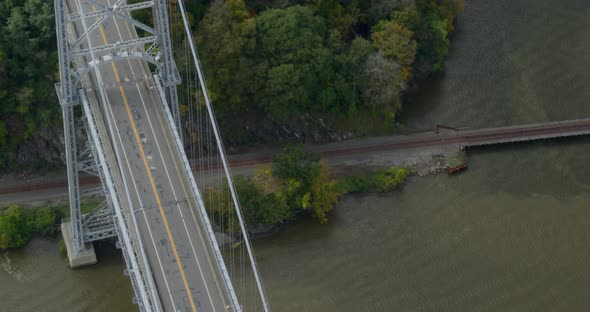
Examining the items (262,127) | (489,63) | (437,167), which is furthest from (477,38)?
(262,127)

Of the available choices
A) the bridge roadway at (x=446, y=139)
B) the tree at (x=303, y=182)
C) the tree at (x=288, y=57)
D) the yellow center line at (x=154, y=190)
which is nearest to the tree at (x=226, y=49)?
the tree at (x=288, y=57)

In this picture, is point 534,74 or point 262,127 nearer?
point 262,127

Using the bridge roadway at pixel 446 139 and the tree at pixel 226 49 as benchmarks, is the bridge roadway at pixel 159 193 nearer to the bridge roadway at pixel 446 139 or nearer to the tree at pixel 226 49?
the tree at pixel 226 49

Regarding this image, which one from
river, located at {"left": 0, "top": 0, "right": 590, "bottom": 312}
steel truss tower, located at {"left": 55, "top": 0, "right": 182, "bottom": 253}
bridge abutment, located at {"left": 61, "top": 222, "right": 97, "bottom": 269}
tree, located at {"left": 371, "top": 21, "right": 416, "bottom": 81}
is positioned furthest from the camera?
tree, located at {"left": 371, "top": 21, "right": 416, "bottom": 81}

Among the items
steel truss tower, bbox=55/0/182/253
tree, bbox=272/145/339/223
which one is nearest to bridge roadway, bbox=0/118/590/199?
tree, bbox=272/145/339/223

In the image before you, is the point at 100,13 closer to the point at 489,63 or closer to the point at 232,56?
the point at 232,56

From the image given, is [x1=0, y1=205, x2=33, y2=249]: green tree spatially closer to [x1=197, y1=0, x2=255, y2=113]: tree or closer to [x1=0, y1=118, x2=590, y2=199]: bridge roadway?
[x1=0, y1=118, x2=590, y2=199]: bridge roadway

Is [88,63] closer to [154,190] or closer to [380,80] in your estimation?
[154,190]
